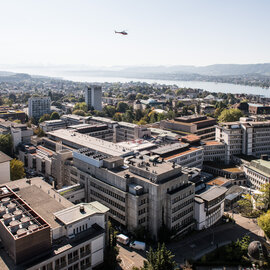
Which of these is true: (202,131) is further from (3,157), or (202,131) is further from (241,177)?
(3,157)

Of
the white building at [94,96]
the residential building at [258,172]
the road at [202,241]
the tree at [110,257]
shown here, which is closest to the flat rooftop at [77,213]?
the tree at [110,257]

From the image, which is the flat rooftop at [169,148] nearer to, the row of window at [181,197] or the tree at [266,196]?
the row of window at [181,197]

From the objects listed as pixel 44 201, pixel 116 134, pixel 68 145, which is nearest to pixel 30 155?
pixel 68 145

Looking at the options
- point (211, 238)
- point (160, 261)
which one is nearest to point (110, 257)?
point (160, 261)

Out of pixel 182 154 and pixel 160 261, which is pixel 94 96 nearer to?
pixel 182 154

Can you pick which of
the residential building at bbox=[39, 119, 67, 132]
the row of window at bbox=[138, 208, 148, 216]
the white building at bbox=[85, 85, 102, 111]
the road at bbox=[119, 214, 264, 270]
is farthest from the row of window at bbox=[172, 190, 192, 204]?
the white building at bbox=[85, 85, 102, 111]

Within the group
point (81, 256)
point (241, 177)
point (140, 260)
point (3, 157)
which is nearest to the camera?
point (81, 256)

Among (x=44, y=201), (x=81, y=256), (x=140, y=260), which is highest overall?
(x=44, y=201)
